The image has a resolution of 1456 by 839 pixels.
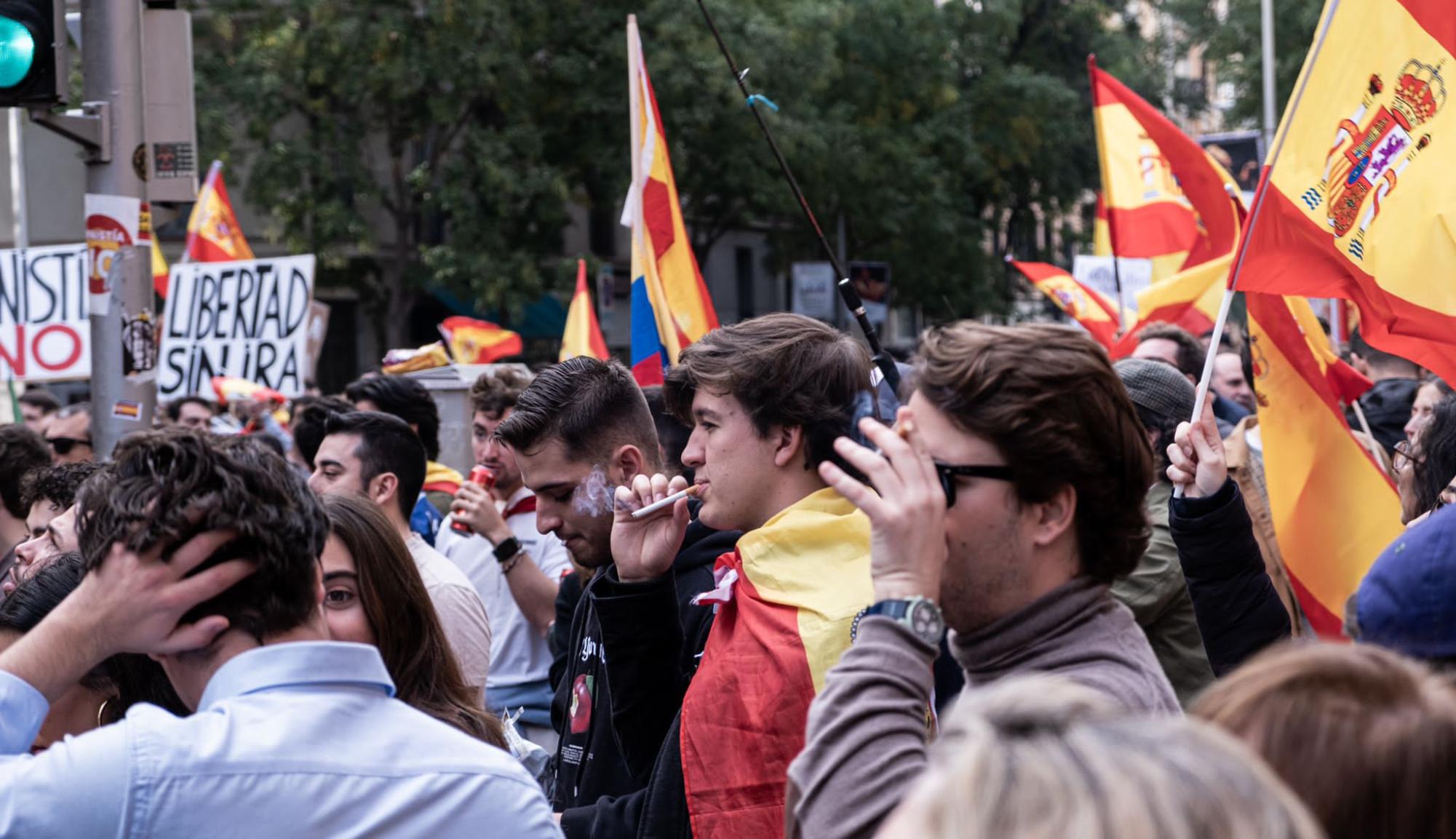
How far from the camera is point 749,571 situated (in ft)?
9.36

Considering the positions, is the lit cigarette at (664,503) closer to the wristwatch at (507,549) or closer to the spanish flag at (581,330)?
the wristwatch at (507,549)

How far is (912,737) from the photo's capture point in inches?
76.6

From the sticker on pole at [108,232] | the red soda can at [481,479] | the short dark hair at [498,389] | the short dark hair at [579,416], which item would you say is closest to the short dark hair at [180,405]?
the short dark hair at [498,389]

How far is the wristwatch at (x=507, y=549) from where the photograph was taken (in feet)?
17.6

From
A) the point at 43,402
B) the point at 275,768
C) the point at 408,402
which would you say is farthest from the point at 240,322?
the point at 275,768

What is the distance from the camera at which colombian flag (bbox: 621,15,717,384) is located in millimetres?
6410

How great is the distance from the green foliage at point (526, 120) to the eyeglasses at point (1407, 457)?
781 inches

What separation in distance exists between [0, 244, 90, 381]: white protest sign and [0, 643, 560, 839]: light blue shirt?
965 centimetres

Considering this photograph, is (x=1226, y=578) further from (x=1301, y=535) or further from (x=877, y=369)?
(x=1301, y=535)

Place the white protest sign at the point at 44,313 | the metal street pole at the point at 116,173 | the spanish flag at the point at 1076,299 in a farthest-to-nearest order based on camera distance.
A: the spanish flag at the point at 1076,299, the white protest sign at the point at 44,313, the metal street pole at the point at 116,173

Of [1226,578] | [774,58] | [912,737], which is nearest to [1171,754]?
[912,737]

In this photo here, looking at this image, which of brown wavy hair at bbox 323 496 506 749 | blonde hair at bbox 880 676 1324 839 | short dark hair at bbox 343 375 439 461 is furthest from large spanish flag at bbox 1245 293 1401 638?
blonde hair at bbox 880 676 1324 839

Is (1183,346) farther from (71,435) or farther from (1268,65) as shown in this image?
(1268,65)

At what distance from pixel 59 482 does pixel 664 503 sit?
2.36 m
